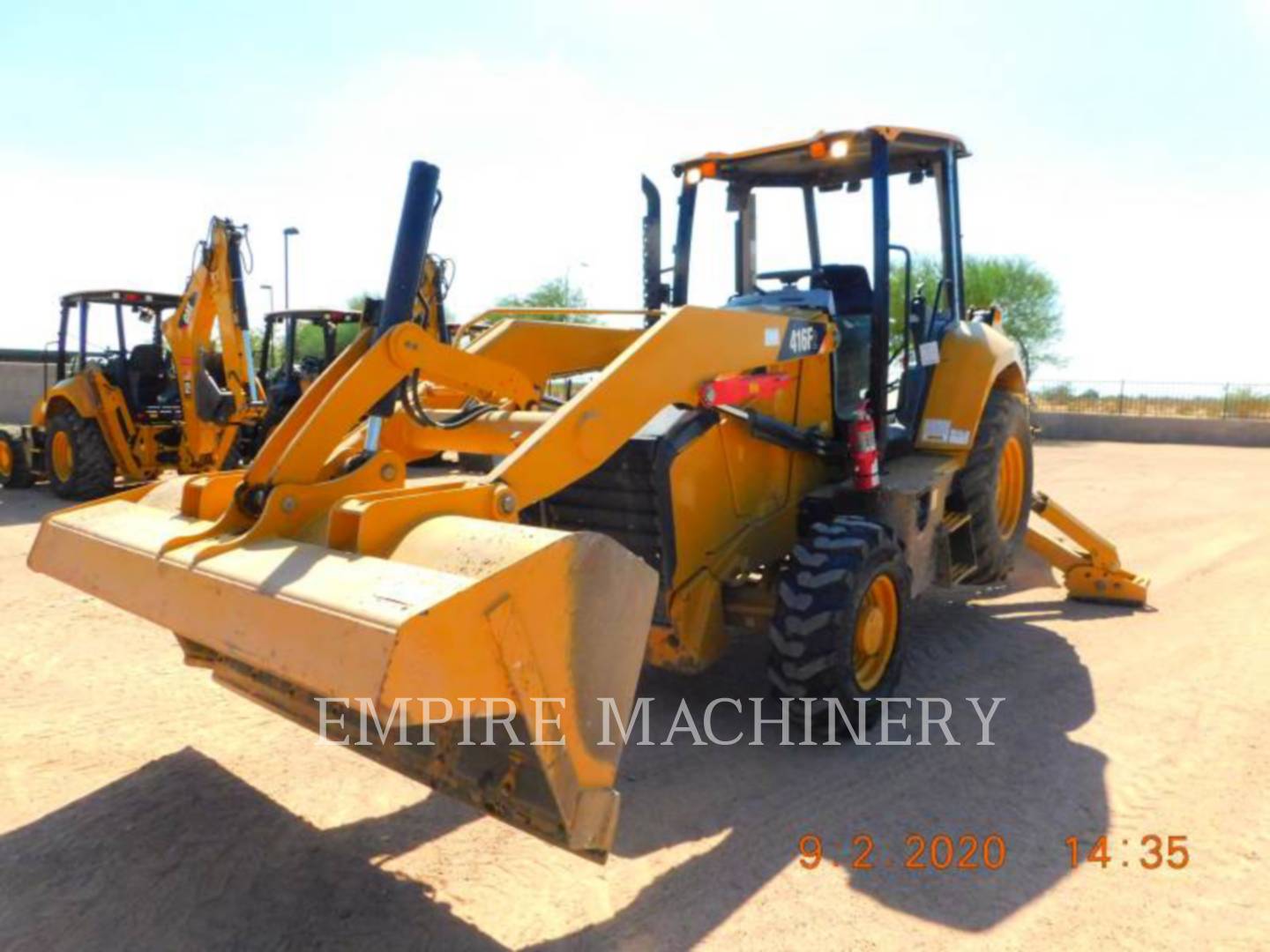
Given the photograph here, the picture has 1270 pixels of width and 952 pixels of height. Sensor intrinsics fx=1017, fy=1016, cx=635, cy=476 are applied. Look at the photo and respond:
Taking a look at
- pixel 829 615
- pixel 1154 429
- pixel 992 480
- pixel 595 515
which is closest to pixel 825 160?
pixel 992 480

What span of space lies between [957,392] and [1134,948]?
3.20m

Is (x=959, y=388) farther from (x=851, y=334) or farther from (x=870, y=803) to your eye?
(x=870, y=803)

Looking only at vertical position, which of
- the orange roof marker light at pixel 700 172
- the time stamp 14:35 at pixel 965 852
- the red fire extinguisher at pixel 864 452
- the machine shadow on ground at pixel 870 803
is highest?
the orange roof marker light at pixel 700 172

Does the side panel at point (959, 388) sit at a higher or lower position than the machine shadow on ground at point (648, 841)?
higher

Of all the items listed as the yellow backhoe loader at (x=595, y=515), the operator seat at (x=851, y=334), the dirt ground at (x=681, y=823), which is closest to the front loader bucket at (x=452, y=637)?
the yellow backhoe loader at (x=595, y=515)

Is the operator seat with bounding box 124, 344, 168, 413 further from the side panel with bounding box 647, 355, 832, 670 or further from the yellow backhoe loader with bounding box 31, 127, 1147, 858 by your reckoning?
the side panel with bounding box 647, 355, 832, 670

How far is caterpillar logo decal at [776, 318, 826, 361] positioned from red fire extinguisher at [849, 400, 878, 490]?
1.33 feet

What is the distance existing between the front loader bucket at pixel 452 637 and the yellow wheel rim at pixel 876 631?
6.10ft

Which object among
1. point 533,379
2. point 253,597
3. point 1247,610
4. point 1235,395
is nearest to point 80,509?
point 253,597

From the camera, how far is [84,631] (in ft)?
19.8

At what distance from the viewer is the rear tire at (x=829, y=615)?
13.6ft

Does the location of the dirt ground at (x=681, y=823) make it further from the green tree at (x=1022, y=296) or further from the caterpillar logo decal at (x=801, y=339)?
the green tree at (x=1022, y=296)

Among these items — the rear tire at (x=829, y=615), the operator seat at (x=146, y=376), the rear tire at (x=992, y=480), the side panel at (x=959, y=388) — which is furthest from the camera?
the operator seat at (x=146, y=376)

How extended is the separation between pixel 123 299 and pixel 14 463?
2672 millimetres
